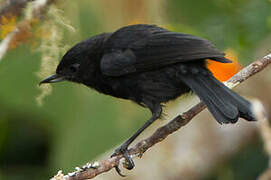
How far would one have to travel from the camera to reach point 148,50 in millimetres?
4316

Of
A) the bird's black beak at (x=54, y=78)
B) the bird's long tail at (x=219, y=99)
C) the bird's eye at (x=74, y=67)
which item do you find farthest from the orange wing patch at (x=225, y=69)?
the bird's black beak at (x=54, y=78)

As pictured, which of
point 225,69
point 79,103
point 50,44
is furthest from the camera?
point 79,103

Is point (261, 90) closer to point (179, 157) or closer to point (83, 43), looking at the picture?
point (179, 157)

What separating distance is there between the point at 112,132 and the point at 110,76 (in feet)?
4.60

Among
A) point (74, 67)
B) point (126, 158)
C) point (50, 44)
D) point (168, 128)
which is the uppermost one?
point (50, 44)

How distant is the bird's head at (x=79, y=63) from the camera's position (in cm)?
448

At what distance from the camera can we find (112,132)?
5.69 meters

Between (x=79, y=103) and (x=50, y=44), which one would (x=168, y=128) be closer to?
(x=50, y=44)

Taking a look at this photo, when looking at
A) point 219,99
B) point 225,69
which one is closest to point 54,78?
point 219,99

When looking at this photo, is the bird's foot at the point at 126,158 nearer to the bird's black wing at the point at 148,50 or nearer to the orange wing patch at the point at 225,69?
the bird's black wing at the point at 148,50

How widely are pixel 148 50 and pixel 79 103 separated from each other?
5.91 ft

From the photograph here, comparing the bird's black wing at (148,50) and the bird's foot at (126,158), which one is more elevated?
the bird's black wing at (148,50)

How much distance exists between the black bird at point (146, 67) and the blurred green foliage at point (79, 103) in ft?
3.17

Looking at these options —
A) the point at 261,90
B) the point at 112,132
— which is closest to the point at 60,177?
the point at 112,132
